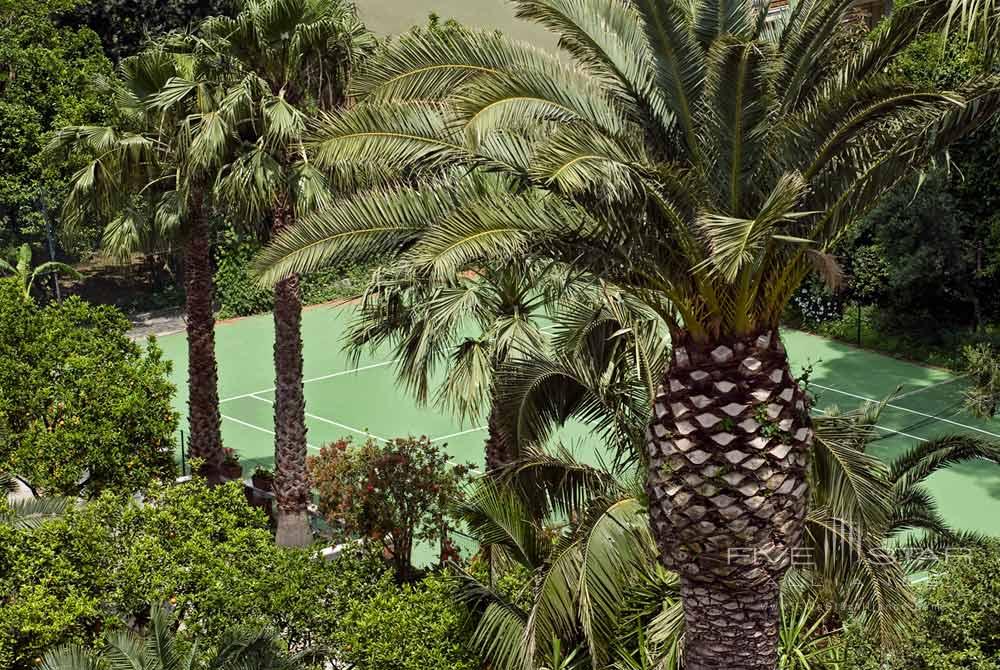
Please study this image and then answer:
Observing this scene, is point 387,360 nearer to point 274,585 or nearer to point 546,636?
point 274,585

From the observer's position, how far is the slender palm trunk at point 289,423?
59.4ft

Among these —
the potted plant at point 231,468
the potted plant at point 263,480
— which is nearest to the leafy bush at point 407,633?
the potted plant at point 263,480

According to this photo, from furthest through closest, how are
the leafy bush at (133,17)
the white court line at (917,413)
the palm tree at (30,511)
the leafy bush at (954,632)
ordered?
the leafy bush at (133,17) → the white court line at (917,413) → the palm tree at (30,511) → the leafy bush at (954,632)

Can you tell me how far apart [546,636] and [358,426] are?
1726 centimetres

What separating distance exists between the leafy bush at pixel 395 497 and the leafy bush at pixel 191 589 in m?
3.70

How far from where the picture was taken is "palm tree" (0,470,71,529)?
13008mm

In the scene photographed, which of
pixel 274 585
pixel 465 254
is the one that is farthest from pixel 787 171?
pixel 274 585

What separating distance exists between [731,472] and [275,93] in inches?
416

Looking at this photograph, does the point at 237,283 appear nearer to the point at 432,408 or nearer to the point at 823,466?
the point at 432,408

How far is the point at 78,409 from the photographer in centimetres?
1583

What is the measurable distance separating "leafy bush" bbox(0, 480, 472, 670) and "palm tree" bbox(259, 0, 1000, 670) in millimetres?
3601

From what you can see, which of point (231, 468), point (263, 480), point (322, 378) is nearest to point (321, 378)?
point (322, 378)

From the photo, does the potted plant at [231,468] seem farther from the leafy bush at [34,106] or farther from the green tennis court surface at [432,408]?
the leafy bush at [34,106]

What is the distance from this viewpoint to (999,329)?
31656 millimetres
